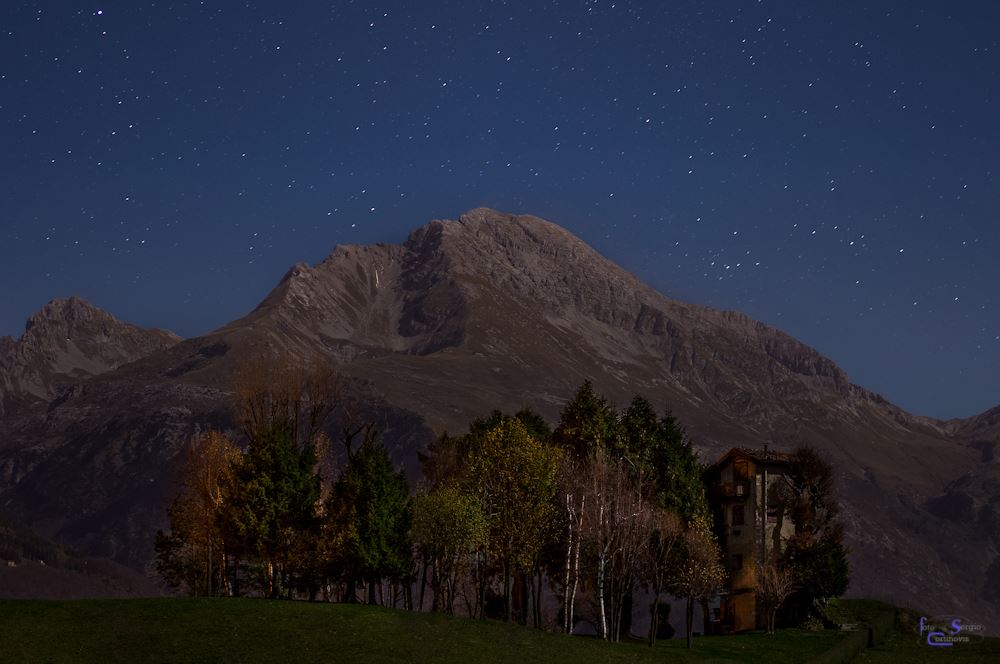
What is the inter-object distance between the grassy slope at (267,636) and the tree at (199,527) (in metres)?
22.7

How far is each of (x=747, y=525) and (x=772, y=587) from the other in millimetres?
17653

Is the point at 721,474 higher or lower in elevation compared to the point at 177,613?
higher

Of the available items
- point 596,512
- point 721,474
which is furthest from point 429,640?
point 721,474

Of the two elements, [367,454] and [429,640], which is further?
[367,454]

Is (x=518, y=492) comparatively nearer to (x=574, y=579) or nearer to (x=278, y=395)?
(x=574, y=579)

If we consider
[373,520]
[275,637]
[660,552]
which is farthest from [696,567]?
[275,637]

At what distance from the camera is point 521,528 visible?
85875 mm

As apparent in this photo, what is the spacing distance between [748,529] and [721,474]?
26.3 ft

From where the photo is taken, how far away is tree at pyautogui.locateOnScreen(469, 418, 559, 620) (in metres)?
85.9

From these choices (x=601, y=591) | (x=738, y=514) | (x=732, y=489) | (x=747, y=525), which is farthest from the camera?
(x=732, y=489)

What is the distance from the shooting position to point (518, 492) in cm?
8625

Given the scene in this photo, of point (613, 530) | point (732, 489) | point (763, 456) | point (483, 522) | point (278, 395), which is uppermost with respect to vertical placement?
point (278, 395)

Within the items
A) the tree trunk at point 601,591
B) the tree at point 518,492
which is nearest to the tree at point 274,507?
the tree at point 518,492

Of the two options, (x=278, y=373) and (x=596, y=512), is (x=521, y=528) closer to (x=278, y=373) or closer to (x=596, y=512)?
(x=596, y=512)
